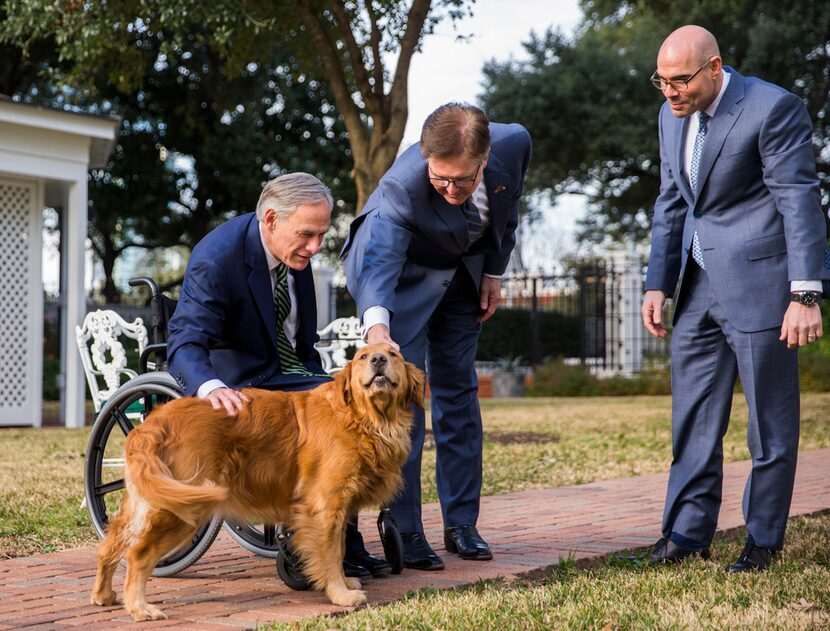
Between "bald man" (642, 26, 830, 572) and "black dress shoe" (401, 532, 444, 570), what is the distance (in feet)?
3.32

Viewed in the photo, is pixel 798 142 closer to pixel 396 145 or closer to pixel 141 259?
pixel 396 145

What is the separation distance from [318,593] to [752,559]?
6.06 feet

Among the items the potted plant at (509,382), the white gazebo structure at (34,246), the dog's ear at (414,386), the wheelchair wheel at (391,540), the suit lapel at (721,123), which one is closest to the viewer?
the dog's ear at (414,386)

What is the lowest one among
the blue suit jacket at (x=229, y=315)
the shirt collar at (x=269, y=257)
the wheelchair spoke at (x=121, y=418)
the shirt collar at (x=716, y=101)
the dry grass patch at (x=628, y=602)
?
the dry grass patch at (x=628, y=602)

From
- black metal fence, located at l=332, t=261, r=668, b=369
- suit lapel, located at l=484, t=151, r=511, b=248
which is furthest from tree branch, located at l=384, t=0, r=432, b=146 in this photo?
black metal fence, located at l=332, t=261, r=668, b=369

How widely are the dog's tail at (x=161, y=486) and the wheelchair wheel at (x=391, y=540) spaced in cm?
101

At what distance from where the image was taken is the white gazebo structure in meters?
12.9

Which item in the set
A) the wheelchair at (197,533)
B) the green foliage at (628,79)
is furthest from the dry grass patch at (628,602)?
the green foliage at (628,79)

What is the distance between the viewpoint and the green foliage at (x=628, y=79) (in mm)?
22219

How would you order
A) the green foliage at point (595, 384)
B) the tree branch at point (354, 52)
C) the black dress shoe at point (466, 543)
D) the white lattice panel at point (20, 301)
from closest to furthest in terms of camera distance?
the black dress shoe at point (466, 543), the tree branch at point (354, 52), the white lattice panel at point (20, 301), the green foliage at point (595, 384)

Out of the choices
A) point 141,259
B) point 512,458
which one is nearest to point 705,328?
point 512,458

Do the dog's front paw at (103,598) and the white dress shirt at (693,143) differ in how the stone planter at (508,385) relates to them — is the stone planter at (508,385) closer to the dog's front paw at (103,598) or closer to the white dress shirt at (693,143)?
the white dress shirt at (693,143)

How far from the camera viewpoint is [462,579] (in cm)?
421

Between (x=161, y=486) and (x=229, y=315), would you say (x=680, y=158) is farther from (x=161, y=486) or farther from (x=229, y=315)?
(x=161, y=486)
